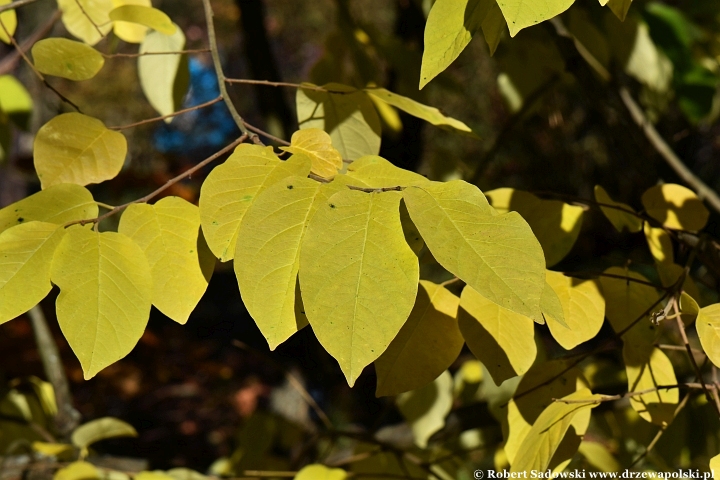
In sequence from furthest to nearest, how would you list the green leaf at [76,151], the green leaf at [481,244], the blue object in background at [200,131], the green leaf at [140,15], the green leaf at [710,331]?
the blue object in background at [200,131], the green leaf at [140,15], the green leaf at [76,151], the green leaf at [710,331], the green leaf at [481,244]

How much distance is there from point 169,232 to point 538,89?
910mm

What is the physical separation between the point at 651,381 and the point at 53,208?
0.60m

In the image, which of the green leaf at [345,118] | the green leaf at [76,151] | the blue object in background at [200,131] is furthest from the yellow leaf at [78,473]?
the blue object in background at [200,131]

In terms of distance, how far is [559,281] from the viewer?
24.8 inches

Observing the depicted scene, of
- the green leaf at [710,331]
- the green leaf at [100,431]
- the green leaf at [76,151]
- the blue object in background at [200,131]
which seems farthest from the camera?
the blue object in background at [200,131]

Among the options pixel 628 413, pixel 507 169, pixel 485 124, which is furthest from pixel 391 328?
pixel 485 124

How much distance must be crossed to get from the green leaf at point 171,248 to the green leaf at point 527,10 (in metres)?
0.30

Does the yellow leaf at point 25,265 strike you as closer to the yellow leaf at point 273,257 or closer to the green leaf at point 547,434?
the yellow leaf at point 273,257

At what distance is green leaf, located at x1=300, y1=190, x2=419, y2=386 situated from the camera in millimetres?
413

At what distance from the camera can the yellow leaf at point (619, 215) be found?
68cm

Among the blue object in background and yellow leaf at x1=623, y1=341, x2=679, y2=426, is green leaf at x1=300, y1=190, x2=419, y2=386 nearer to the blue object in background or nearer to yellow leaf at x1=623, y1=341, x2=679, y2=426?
yellow leaf at x1=623, y1=341, x2=679, y2=426

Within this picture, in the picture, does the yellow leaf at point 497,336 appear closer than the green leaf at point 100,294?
No

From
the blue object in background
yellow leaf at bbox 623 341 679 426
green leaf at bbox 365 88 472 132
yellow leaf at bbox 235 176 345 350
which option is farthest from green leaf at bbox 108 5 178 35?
the blue object in background

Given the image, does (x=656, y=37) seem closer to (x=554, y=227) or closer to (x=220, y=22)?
(x=554, y=227)
